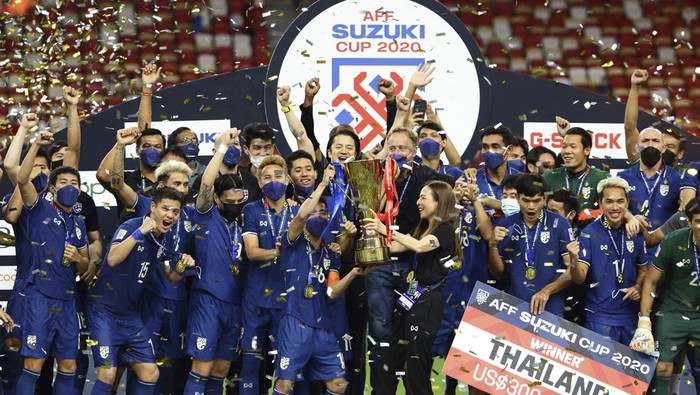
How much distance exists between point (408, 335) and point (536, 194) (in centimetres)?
112

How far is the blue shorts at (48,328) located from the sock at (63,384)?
107 millimetres

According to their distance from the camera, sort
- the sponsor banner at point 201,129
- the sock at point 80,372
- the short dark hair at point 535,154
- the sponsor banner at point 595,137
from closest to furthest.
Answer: the sock at point 80,372 < the short dark hair at point 535,154 < the sponsor banner at point 201,129 < the sponsor banner at point 595,137

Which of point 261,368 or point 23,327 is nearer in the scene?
point 23,327

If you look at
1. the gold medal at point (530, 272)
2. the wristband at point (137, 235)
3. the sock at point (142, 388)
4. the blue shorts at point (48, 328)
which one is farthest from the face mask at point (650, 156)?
the blue shorts at point (48, 328)

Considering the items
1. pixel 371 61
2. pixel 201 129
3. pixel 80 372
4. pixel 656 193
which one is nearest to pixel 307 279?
pixel 80 372

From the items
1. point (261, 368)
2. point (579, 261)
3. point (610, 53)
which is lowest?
point (261, 368)

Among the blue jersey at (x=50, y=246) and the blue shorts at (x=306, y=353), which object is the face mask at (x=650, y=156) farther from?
the blue jersey at (x=50, y=246)

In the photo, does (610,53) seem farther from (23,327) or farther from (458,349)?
(23,327)

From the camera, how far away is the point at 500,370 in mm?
7766

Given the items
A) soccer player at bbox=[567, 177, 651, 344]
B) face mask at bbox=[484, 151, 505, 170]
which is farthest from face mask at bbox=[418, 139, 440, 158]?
soccer player at bbox=[567, 177, 651, 344]

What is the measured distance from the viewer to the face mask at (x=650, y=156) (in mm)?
8250

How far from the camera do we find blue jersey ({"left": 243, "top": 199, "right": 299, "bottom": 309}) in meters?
7.56

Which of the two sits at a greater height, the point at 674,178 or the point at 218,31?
the point at 218,31

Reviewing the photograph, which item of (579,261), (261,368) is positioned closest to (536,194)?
(579,261)
